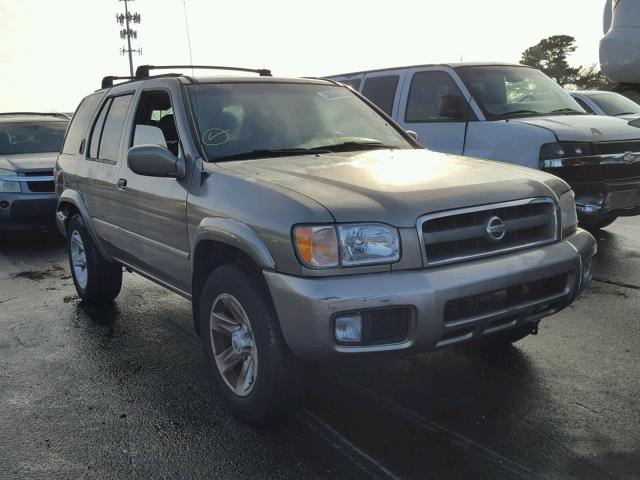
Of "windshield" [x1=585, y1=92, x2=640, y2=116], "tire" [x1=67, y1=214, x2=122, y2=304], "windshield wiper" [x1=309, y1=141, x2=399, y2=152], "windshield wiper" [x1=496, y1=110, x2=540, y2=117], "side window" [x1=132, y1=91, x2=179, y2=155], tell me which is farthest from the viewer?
"windshield" [x1=585, y1=92, x2=640, y2=116]

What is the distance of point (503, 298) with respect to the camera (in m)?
2.97

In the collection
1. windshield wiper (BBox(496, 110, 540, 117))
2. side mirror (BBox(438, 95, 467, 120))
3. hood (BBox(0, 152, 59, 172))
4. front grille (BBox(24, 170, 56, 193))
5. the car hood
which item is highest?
side mirror (BBox(438, 95, 467, 120))

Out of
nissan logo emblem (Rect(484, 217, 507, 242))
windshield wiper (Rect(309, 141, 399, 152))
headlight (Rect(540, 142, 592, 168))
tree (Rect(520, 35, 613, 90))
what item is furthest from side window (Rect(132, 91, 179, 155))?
tree (Rect(520, 35, 613, 90))

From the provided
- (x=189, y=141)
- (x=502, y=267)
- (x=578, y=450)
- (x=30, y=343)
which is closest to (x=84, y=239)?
(x=30, y=343)

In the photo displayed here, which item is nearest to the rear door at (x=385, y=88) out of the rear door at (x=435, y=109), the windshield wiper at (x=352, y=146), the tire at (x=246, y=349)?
the rear door at (x=435, y=109)

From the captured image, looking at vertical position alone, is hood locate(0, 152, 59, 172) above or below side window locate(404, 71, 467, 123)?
below

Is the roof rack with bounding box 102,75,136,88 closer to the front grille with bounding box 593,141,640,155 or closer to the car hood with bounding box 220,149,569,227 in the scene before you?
the car hood with bounding box 220,149,569,227

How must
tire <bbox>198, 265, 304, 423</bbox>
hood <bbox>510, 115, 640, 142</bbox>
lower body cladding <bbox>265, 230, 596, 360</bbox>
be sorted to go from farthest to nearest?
hood <bbox>510, 115, 640, 142</bbox>, tire <bbox>198, 265, 304, 423</bbox>, lower body cladding <bbox>265, 230, 596, 360</bbox>

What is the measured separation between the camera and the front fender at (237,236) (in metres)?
2.89

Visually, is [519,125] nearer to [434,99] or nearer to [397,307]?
[434,99]

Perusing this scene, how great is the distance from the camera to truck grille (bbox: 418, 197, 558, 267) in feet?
9.39

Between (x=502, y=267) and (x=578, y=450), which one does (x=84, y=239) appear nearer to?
(x=502, y=267)

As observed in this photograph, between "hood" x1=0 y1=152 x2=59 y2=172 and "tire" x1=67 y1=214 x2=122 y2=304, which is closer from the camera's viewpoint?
"tire" x1=67 y1=214 x2=122 y2=304

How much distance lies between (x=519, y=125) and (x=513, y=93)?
0.88 m
